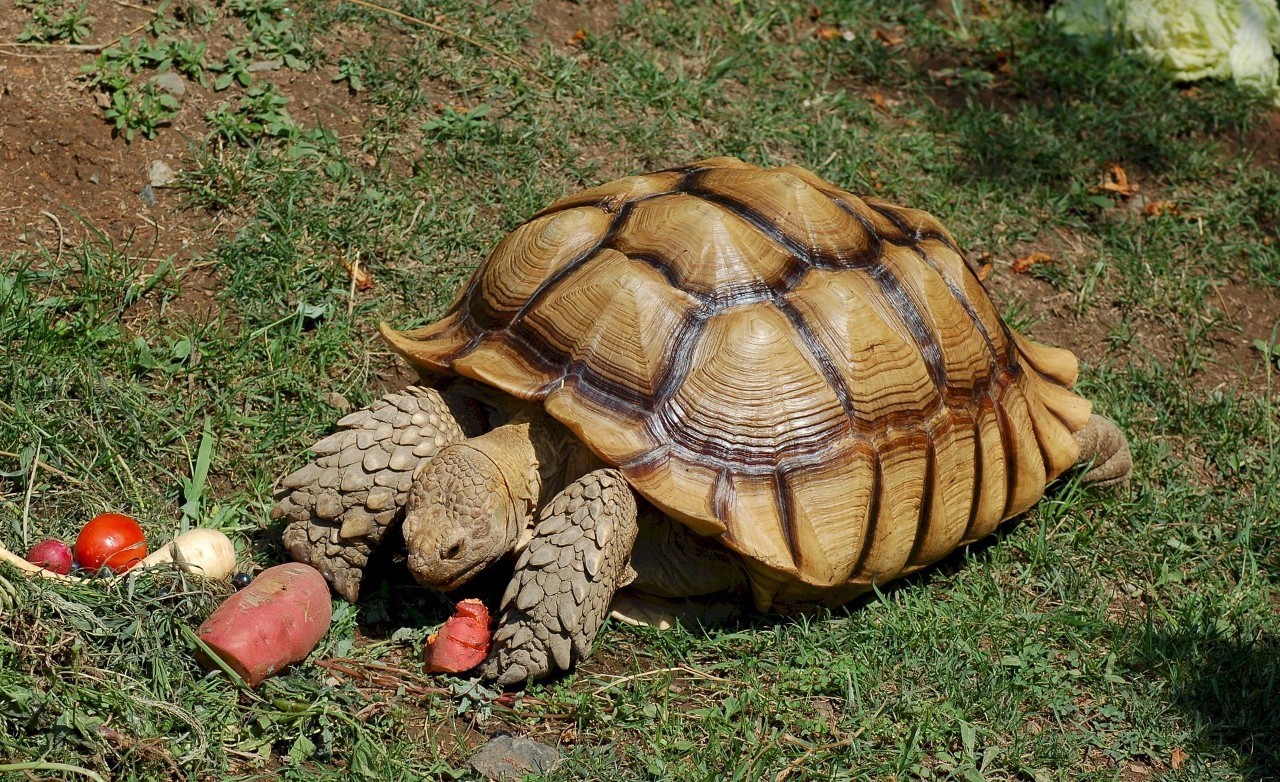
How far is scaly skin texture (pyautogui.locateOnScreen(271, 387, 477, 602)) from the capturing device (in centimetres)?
299

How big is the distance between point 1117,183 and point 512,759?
386 cm

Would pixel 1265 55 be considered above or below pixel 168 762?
above

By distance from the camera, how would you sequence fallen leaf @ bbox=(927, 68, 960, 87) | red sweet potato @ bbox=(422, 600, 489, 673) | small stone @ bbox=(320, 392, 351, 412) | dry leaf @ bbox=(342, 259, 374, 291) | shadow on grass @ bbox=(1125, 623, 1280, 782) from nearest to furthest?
red sweet potato @ bbox=(422, 600, 489, 673), shadow on grass @ bbox=(1125, 623, 1280, 782), small stone @ bbox=(320, 392, 351, 412), dry leaf @ bbox=(342, 259, 374, 291), fallen leaf @ bbox=(927, 68, 960, 87)

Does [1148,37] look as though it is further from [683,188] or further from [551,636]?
[551,636]

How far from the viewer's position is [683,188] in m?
3.42

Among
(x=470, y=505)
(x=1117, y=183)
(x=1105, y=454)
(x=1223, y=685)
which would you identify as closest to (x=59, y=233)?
(x=470, y=505)

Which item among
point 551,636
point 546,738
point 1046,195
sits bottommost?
point 546,738

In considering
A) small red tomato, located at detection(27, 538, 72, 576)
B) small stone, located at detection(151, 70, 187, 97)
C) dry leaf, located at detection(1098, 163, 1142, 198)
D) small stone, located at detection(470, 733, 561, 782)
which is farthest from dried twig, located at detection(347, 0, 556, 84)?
small stone, located at detection(470, 733, 561, 782)

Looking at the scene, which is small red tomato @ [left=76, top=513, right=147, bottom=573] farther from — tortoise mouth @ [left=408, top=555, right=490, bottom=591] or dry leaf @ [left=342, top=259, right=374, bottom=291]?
dry leaf @ [left=342, top=259, right=374, bottom=291]

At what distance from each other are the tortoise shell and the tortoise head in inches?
9.8

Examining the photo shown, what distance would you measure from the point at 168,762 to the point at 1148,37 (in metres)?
5.44

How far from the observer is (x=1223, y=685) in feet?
10.6

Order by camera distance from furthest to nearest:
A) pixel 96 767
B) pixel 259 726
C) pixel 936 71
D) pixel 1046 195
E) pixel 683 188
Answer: pixel 936 71 < pixel 1046 195 < pixel 683 188 < pixel 259 726 < pixel 96 767

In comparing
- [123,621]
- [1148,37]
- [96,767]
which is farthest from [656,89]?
[96,767]
